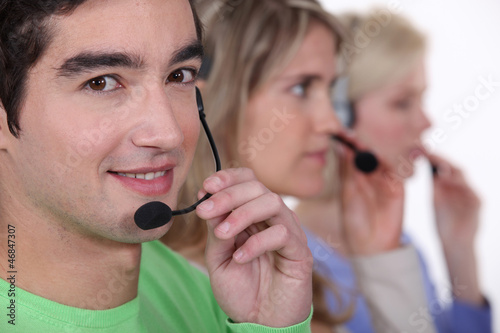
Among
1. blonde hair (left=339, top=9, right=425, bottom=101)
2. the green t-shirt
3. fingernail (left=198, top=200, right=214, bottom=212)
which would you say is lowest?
blonde hair (left=339, top=9, right=425, bottom=101)

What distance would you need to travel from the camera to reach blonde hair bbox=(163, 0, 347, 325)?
2.25m

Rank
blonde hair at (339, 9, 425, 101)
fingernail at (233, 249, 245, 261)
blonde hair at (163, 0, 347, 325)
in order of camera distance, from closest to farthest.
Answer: fingernail at (233, 249, 245, 261), blonde hair at (163, 0, 347, 325), blonde hair at (339, 9, 425, 101)

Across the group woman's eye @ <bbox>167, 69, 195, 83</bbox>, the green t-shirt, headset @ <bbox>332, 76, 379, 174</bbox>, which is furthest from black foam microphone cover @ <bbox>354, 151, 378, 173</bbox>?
woman's eye @ <bbox>167, 69, 195, 83</bbox>

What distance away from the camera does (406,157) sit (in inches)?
112

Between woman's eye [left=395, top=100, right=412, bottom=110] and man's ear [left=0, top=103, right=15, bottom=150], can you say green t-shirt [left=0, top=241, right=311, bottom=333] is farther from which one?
woman's eye [left=395, top=100, right=412, bottom=110]

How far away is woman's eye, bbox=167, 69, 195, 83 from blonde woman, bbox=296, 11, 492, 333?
1.50 meters

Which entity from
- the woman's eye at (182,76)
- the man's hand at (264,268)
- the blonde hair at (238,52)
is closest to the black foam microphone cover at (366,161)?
the blonde hair at (238,52)

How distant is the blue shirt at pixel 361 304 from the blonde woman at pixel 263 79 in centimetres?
46

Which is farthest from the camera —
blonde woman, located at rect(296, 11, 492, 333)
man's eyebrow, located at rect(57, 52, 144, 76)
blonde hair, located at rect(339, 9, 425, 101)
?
blonde hair, located at rect(339, 9, 425, 101)

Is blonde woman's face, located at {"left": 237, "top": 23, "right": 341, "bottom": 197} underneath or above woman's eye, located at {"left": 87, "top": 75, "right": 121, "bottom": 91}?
underneath

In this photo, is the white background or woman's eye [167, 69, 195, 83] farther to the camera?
the white background

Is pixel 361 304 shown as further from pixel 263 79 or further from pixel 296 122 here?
pixel 263 79

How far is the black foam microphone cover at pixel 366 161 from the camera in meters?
2.56

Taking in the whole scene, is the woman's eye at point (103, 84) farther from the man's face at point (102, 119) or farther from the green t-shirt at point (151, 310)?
the green t-shirt at point (151, 310)
